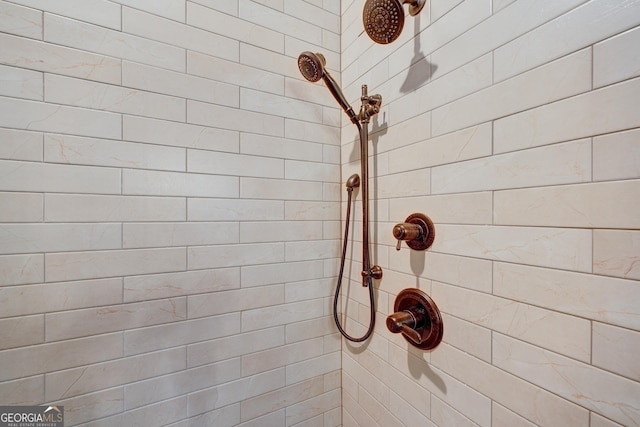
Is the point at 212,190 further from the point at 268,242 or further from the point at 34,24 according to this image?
the point at 34,24

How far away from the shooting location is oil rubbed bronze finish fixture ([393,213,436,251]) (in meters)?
0.78

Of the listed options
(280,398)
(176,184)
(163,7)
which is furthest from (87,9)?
(280,398)

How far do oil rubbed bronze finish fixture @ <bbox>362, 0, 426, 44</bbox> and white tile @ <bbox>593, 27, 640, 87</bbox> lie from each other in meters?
0.44

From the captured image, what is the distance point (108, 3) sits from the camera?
81 cm

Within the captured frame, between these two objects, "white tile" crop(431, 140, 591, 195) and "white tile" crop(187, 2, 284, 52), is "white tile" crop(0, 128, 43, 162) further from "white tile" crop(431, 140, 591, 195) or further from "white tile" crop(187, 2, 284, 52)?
"white tile" crop(431, 140, 591, 195)

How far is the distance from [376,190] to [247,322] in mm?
710

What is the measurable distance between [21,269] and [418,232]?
44.3 inches

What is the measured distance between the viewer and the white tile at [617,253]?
0.44 meters

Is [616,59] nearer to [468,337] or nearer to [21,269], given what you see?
[468,337]

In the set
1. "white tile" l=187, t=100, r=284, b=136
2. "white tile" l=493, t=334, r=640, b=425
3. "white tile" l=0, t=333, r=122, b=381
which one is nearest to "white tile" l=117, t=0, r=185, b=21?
"white tile" l=187, t=100, r=284, b=136

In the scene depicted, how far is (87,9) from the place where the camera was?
2.57 ft

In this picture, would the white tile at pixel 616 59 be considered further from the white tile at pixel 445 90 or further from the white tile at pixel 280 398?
the white tile at pixel 280 398

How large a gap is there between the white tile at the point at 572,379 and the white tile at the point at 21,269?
1.22 meters

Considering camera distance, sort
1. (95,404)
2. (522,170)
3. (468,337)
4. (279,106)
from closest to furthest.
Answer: (522,170), (468,337), (95,404), (279,106)
